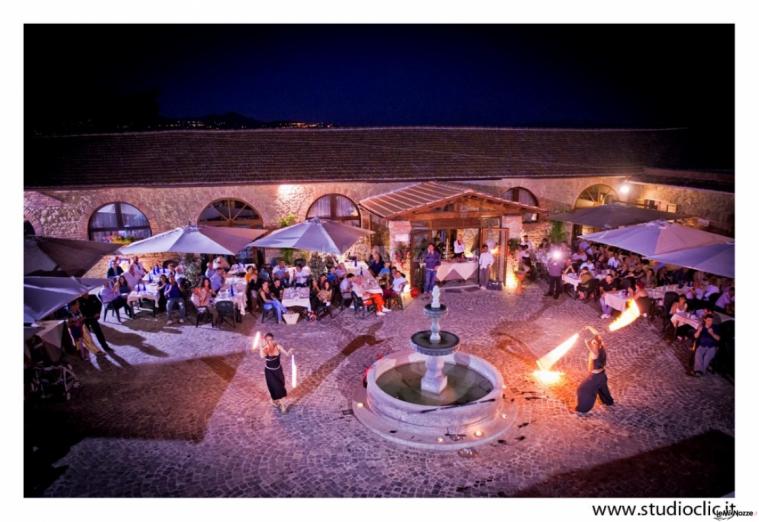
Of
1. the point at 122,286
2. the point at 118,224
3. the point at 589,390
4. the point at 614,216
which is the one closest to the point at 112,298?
the point at 122,286

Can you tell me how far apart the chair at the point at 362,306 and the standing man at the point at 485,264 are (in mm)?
4420

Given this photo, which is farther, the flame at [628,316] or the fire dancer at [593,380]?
the flame at [628,316]

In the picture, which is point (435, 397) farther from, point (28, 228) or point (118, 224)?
point (28, 228)

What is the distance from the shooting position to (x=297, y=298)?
1310 cm

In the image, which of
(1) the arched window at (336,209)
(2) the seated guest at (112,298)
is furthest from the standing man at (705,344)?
(2) the seated guest at (112,298)

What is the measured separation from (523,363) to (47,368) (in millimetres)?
9786

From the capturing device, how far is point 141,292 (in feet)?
45.2

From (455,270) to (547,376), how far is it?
6.50 m

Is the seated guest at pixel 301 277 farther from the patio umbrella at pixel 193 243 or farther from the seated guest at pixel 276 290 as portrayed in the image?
the patio umbrella at pixel 193 243

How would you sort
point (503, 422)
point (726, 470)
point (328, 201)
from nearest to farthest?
point (726, 470)
point (503, 422)
point (328, 201)

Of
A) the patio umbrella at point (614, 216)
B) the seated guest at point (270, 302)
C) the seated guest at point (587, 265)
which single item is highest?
the patio umbrella at point (614, 216)

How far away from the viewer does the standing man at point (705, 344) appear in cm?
945

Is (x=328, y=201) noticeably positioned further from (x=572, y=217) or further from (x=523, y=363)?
(x=523, y=363)
